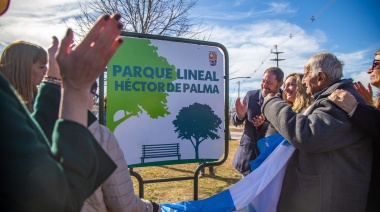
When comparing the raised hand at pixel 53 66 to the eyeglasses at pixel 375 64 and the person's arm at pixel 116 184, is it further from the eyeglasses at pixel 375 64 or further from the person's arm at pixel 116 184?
the eyeglasses at pixel 375 64

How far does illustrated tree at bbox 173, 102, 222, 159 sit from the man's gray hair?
1.21 m

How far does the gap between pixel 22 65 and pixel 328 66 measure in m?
2.14

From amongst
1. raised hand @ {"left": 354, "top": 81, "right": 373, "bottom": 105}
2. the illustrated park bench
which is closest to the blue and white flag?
the illustrated park bench

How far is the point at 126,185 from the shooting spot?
5.20 feet

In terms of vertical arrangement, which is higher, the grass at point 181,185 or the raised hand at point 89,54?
the raised hand at point 89,54

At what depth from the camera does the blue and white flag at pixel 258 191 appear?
7.62 ft

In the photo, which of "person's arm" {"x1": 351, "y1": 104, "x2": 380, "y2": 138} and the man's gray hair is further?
the man's gray hair

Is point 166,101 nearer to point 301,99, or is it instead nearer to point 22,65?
point 22,65

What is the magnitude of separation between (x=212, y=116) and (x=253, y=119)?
0.58m

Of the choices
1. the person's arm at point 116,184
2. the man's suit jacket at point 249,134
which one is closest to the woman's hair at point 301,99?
the man's suit jacket at point 249,134

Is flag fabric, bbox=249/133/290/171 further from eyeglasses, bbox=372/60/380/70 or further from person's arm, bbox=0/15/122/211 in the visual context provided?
person's arm, bbox=0/15/122/211

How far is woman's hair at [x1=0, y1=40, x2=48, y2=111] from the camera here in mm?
1662

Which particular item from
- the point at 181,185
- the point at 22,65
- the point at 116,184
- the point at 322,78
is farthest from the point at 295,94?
the point at 181,185

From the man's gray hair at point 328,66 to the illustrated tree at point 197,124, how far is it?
1.21 m
